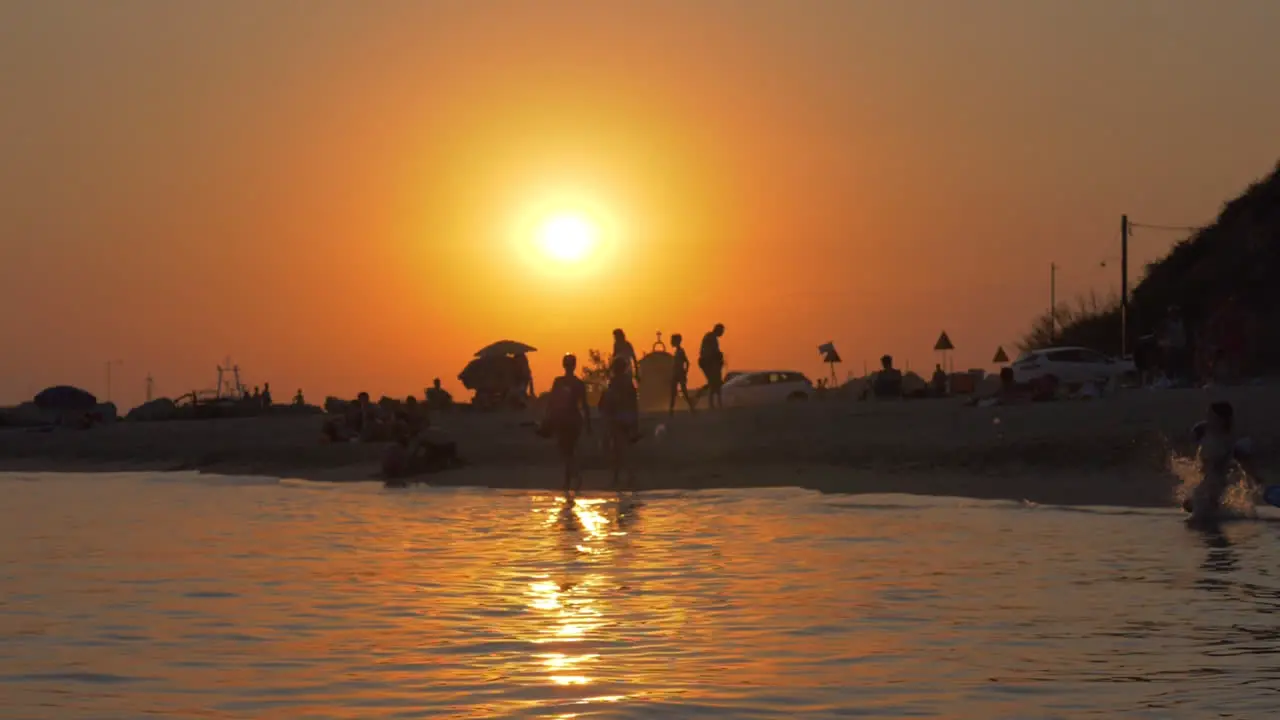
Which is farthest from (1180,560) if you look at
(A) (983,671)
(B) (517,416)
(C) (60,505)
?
(B) (517,416)

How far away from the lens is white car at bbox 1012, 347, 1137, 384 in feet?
154

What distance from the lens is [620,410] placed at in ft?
88.9

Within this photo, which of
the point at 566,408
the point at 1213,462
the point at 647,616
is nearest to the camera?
the point at 647,616

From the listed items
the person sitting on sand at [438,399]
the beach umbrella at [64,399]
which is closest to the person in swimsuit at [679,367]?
the person sitting on sand at [438,399]

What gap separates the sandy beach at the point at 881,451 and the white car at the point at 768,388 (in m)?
14.3

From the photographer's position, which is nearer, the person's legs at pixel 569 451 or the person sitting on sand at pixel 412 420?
the person's legs at pixel 569 451

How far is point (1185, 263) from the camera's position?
64.2 m

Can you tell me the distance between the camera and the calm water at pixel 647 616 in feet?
31.8

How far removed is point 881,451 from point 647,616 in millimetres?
16752

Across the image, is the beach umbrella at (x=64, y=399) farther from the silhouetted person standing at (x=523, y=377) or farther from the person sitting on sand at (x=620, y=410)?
the person sitting on sand at (x=620, y=410)

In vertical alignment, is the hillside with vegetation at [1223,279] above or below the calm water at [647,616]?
above

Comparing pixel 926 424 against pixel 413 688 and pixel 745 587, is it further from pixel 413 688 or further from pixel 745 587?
pixel 413 688

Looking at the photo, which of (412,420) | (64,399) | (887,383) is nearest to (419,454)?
(412,420)

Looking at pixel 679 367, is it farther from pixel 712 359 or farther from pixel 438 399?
pixel 438 399
